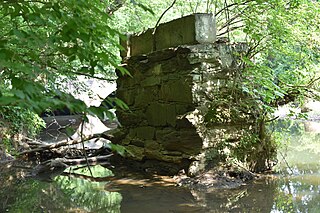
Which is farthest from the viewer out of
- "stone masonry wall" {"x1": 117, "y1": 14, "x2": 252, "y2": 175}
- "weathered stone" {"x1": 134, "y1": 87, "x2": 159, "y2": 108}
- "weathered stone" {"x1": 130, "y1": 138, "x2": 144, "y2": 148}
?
"weathered stone" {"x1": 130, "y1": 138, "x2": 144, "y2": 148}

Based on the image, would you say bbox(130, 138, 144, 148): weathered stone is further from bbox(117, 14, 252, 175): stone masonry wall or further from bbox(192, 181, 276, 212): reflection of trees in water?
bbox(192, 181, 276, 212): reflection of trees in water

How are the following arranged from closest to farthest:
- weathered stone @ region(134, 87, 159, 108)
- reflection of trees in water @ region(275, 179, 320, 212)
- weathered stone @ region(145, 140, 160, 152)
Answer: reflection of trees in water @ region(275, 179, 320, 212) < weathered stone @ region(145, 140, 160, 152) < weathered stone @ region(134, 87, 159, 108)

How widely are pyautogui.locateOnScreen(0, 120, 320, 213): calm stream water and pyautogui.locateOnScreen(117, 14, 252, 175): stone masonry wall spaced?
588mm

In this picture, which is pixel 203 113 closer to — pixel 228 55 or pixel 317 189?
pixel 228 55

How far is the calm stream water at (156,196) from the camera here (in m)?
4.04

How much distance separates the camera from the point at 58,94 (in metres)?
1.47

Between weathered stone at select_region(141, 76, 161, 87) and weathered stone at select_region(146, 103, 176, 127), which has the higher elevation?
weathered stone at select_region(141, 76, 161, 87)

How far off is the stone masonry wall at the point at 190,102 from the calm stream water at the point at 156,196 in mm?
588

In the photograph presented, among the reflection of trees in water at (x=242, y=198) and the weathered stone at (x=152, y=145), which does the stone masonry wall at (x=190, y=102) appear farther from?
the reflection of trees in water at (x=242, y=198)

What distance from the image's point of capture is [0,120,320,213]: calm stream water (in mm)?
4039

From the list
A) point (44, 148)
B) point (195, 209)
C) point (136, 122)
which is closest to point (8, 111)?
point (44, 148)

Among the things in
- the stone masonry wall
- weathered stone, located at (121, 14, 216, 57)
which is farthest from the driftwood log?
weathered stone, located at (121, 14, 216, 57)

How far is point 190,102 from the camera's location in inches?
214

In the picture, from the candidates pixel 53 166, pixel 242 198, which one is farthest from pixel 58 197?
pixel 242 198
